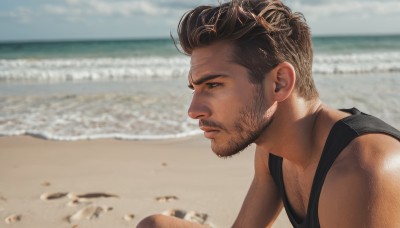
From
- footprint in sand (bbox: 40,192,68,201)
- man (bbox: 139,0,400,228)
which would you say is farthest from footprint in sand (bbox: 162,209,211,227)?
man (bbox: 139,0,400,228)

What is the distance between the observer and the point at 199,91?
2240 mm

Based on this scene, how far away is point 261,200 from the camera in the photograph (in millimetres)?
2682

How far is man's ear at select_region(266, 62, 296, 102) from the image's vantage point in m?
2.13

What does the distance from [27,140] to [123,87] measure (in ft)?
21.1

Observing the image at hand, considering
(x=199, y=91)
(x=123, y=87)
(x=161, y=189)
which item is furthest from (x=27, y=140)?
(x=123, y=87)

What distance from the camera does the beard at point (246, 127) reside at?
217 centimetres

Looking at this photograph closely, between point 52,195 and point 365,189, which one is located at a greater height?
point 365,189

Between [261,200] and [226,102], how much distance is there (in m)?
0.79

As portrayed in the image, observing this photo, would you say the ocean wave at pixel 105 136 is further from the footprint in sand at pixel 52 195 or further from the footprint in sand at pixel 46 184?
the footprint in sand at pixel 52 195

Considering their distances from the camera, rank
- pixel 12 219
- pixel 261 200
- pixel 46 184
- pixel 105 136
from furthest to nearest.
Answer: pixel 105 136 < pixel 46 184 < pixel 12 219 < pixel 261 200

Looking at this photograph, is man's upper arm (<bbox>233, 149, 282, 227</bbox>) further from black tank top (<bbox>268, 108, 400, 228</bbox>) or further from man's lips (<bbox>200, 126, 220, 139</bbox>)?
black tank top (<bbox>268, 108, 400, 228</bbox>)

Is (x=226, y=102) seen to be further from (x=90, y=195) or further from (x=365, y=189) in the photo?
(x=90, y=195)

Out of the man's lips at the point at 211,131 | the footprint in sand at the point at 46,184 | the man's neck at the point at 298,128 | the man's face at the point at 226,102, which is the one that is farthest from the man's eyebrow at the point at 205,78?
the footprint in sand at the point at 46,184

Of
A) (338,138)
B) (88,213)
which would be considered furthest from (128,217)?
(338,138)
